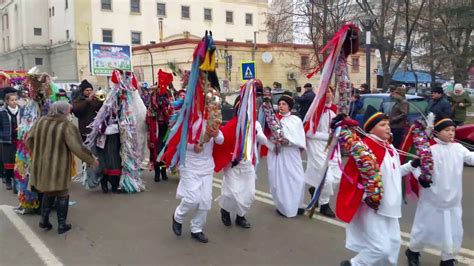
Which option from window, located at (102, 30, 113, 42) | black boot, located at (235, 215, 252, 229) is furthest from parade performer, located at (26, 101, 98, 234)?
window, located at (102, 30, 113, 42)

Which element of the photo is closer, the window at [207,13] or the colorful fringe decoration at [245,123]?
the colorful fringe decoration at [245,123]

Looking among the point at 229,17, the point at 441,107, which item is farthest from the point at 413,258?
the point at 229,17

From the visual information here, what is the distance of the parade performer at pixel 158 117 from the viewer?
8.62 m

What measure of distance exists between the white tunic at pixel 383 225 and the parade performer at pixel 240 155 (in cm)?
186

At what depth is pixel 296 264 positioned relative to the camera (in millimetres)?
4625

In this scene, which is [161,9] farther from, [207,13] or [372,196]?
[372,196]

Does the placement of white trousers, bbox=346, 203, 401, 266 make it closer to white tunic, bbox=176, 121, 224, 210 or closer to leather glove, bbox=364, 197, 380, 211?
leather glove, bbox=364, 197, 380, 211

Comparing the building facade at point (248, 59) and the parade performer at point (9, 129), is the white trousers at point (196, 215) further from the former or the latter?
the building facade at point (248, 59)

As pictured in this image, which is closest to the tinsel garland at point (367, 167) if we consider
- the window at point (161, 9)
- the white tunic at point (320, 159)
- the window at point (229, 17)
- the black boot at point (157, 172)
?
the white tunic at point (320, 159)

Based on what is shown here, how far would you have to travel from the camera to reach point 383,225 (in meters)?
3.95

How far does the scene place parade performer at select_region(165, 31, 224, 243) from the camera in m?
4.98

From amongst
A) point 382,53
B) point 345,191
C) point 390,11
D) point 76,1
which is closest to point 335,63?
point 345,191

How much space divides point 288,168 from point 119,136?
9.90 feet

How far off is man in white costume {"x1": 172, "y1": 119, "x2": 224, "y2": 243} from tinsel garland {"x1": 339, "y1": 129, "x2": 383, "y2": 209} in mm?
1665
